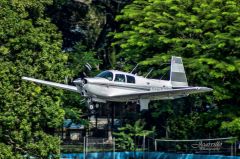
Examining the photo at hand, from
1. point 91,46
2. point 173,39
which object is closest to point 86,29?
point 91,46

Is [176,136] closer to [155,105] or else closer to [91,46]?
[155,105]

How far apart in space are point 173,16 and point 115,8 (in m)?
16.0

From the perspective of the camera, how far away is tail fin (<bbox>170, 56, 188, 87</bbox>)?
40.4 m

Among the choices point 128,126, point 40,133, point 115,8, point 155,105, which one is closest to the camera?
point 40,133

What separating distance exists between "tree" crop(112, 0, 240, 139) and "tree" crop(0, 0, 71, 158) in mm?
7950

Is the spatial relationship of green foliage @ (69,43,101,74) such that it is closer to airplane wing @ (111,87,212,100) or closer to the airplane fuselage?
the airplane fuselage

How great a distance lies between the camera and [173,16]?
53969mm

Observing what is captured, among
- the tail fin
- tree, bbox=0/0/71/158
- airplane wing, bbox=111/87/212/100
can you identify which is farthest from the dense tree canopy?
airplane wing, bbox=111/87/212/100

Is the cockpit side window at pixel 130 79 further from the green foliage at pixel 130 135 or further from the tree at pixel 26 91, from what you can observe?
the green foliage at pixel 130 135

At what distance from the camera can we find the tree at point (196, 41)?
5006 cm

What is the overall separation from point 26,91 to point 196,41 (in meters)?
14.8

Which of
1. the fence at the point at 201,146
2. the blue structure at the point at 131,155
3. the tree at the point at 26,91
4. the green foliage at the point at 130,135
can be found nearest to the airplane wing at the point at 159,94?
the tree at the point at 26,91

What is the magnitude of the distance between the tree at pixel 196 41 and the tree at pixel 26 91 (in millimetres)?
7950

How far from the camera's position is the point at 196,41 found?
51.7 m
